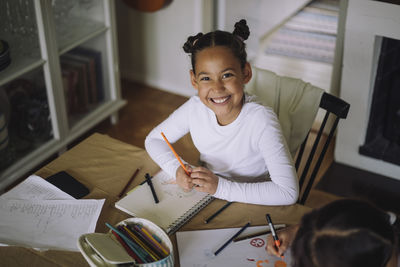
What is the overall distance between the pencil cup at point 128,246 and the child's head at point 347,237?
13.9 inches

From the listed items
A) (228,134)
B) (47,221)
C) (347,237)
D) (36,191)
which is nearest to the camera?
(347,237)

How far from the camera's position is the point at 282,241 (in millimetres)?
1198

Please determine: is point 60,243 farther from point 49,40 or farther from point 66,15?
point 66,15

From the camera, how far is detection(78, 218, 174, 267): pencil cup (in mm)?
1086

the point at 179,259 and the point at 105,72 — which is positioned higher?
the point at 179,259

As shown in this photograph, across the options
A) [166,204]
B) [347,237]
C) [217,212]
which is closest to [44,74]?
[166,204]

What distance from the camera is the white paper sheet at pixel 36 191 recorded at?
1.37 m

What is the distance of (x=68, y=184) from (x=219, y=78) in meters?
0.56

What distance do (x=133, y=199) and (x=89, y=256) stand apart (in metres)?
0.30

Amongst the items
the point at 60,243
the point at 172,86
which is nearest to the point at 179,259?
the point at 60,243

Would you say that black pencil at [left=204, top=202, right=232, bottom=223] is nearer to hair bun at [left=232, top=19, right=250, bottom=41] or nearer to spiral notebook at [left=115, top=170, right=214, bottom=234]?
spiral notebook at [left=115, top=170, right=214, bottom=234]

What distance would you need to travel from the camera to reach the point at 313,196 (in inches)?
97.7

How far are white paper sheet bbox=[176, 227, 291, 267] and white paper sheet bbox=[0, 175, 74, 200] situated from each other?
0.39m

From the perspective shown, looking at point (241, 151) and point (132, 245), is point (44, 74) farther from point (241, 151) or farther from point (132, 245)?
point (132, 245)
